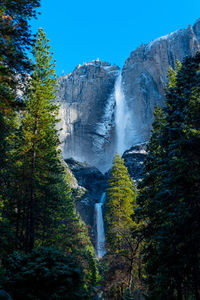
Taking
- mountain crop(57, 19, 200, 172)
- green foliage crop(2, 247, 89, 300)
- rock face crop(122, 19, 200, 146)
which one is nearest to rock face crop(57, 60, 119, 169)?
mountain crop(57, 19, 200, 172)

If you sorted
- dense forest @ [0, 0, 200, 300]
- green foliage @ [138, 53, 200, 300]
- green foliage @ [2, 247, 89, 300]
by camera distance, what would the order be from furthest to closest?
green foliage @ [138, 53, 200, 300] < dense forest @ [0, 0, 200, 300] < green foliage @ [2, 247, 89, 300]

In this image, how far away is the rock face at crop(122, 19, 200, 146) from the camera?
82.8 m

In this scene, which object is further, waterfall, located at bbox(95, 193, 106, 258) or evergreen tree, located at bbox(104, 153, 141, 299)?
waterfall, located at bbox(95, 193, 106, 258)

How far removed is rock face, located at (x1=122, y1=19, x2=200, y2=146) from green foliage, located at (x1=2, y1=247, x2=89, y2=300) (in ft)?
258

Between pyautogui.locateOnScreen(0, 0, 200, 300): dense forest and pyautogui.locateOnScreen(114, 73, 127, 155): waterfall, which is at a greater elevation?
pyautogui.locateOnScreen(114, 73, 127, 155): waterfall

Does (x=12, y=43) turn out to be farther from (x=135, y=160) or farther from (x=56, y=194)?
(x=135, y=160)

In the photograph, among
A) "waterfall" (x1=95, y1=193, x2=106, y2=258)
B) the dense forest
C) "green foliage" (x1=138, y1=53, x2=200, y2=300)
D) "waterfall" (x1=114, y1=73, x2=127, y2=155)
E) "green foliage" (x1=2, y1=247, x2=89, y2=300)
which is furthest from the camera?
"waterfall" (x1=114, y1=73, x2=127, y2=155)

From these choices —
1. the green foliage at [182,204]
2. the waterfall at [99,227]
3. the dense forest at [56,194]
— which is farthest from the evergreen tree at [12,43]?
the waterfall at [99,227]

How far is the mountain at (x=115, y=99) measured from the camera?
84625mm

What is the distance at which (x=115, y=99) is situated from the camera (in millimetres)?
103688

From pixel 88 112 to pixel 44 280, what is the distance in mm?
96666

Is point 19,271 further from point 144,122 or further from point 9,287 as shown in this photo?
point 144,122

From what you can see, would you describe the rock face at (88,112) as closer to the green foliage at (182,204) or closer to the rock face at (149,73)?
the rock face at (149,73)

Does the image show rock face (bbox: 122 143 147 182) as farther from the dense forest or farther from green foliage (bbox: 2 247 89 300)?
green foliage (bbox: 2 247 89 300)
